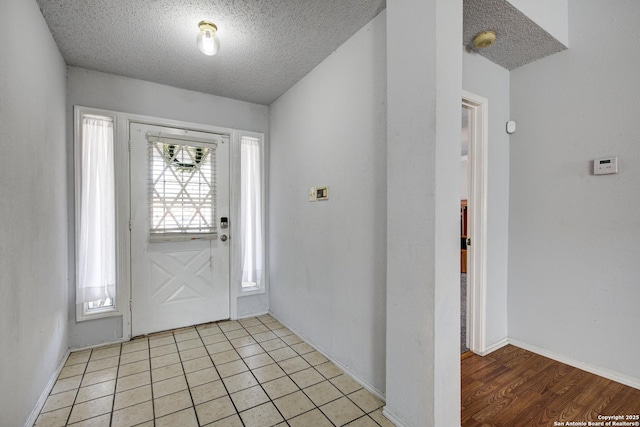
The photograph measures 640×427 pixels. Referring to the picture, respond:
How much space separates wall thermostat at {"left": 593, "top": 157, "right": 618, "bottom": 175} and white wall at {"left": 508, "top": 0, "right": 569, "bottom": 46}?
36.1 inches

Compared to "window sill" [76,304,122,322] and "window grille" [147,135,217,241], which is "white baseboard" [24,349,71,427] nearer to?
"window sill" [76,304,122,322]

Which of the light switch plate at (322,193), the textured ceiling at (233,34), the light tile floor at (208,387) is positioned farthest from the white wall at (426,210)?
the light switch plate at (322,193)

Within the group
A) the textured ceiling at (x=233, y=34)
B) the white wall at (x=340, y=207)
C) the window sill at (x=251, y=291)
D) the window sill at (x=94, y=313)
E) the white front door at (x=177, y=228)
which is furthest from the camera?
the window sill at (x=251, y=291)

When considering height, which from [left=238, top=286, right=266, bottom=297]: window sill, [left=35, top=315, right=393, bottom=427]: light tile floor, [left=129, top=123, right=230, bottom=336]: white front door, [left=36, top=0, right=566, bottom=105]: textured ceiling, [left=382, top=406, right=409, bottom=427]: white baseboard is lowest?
[left=35, top=315, right=393, bottom=427]: light tile floor

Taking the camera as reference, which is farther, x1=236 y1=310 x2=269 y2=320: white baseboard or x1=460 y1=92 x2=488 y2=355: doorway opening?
x1=236 y1=310 x2=269 y2=320: white baseboard

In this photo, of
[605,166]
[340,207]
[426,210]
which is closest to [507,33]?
[605,166]

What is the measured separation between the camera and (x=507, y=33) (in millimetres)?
1997

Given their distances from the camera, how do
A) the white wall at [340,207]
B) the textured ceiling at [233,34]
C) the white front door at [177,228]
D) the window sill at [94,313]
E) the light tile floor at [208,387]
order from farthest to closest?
the white front door at [177,228] → the window sill at [94,313] → the white wall at [340,207] → the textured ceiling at [233,34] → the light tile floor at [208,387]

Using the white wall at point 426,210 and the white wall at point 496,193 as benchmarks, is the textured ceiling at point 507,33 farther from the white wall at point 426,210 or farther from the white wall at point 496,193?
the white wall at point 426,210

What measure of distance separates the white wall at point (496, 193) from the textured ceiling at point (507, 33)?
13 cm

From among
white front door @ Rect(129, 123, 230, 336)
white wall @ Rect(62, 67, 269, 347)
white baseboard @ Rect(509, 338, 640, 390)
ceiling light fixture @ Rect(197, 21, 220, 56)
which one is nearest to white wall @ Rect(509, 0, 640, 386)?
white baseboard @ Rect(509, 338, 640, 390)

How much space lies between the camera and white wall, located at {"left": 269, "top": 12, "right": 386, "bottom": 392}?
1892 mm

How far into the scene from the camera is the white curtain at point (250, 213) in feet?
10.8

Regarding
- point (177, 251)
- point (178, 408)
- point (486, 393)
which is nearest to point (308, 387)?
point (178, 408)
